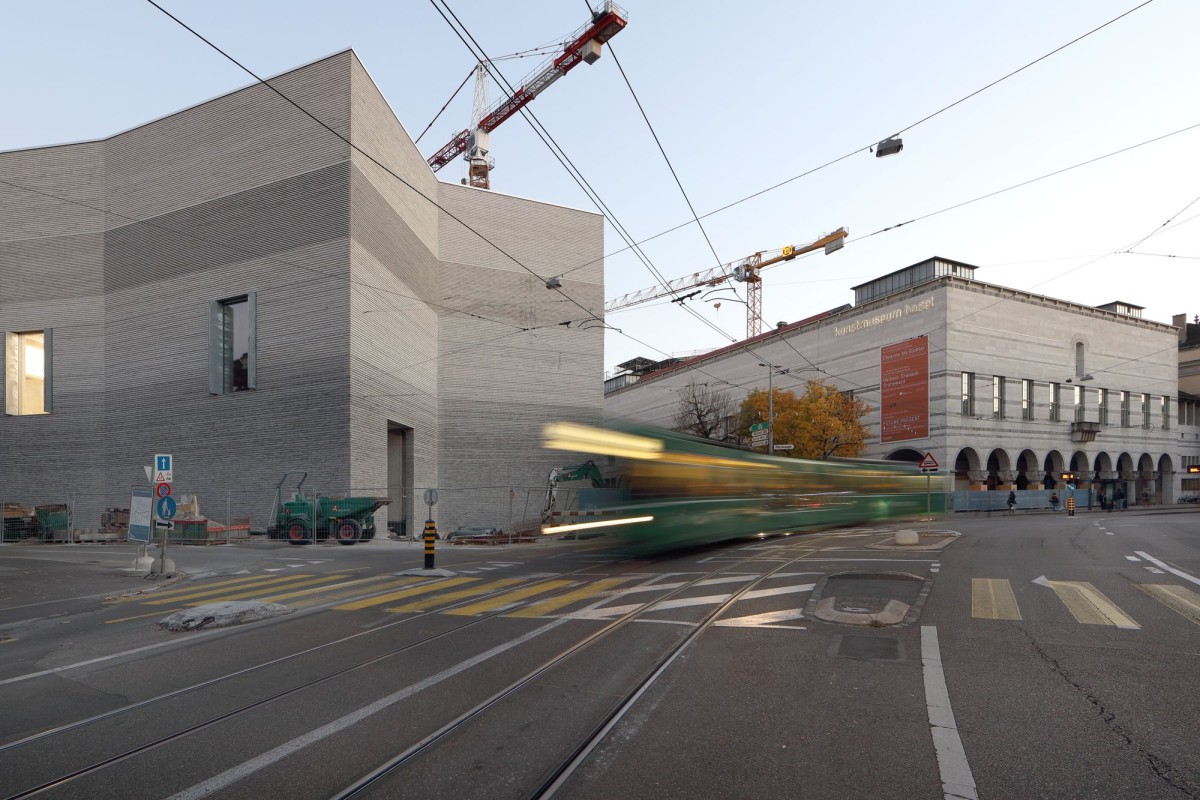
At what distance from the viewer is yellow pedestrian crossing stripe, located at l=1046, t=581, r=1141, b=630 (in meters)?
8.91

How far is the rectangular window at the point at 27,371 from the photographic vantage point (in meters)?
36.8

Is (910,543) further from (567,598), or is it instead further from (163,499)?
(163,499)

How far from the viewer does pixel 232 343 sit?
33.4 metres

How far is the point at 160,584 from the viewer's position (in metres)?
16.1

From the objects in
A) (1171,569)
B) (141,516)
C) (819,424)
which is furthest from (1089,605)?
(819,424)

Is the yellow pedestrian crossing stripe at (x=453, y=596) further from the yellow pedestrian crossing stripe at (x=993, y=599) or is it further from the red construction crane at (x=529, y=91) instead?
the red construction crane at (x=529, y=91)

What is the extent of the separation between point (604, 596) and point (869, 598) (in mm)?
4013

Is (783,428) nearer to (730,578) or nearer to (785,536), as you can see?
(785,536)

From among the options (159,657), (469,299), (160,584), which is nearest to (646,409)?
(469,299)

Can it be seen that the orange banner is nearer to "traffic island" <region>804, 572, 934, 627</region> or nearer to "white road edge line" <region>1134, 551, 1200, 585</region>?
"white road edge line" <region>1134, 551, 1200, 585</region>

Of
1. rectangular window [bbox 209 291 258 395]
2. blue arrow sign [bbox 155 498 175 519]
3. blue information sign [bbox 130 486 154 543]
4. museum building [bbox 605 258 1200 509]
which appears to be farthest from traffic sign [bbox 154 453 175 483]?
museum building [bbox 605 258 1200 509]

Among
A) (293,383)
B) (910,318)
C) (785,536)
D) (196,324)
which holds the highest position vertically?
(910,318)

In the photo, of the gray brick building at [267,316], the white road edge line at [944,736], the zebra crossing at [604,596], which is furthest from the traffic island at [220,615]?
the gray brick building at [267,316]

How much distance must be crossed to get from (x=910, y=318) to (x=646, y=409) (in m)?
43.3
